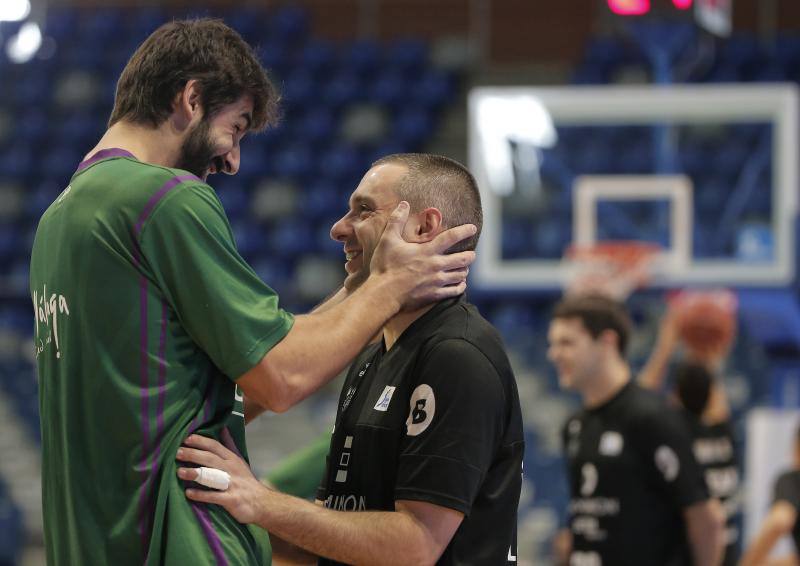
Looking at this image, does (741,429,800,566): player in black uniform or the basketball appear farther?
the basketball

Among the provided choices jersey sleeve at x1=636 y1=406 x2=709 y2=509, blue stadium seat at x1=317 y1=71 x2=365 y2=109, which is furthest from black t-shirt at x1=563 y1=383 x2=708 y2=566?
blue stadium seat at x1=317 y1=71 x2=365 y2=109

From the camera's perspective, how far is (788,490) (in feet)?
19.1

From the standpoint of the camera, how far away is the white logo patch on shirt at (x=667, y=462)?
16.3 ft

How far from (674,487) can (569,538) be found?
2.33 feet

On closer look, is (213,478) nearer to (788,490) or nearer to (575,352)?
(575,352)

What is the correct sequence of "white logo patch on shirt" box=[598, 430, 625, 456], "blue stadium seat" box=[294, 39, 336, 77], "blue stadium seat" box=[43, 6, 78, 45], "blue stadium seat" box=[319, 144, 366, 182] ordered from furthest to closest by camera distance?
1. "blue stadium seat" box=[43, 6, 78, 45]
2. "blue stadium seat" box=[294, 39, 336, 77]
3. "blue stadium seat" box=[319, 144, 366, 182]
4. "white logo patch on shirt" box=[598, 430, 625, 456]

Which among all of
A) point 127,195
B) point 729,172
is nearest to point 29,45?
point 729,172

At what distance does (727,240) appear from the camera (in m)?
9.84

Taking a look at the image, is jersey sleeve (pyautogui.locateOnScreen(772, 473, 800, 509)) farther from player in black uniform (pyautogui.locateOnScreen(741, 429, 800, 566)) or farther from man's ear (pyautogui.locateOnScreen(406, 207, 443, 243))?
man's ear (pyautogui.locateOnScreen(406, 207, 443, 243))

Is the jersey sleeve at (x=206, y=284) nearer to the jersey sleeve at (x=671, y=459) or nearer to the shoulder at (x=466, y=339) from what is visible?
the shoulder at (x=466, y=339)

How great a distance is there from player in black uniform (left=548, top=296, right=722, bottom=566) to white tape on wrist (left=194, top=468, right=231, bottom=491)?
2983mm

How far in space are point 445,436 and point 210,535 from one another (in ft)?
1.86

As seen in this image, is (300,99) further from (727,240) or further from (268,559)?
(268,559)

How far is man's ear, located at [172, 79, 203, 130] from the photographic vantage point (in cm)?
265
